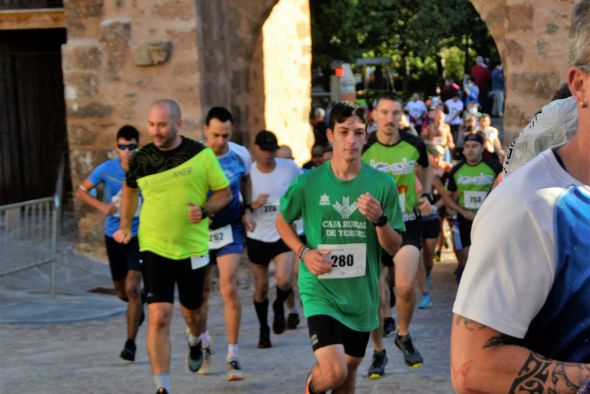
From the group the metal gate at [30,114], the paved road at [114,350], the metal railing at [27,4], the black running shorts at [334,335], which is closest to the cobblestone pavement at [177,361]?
the paved road at [114,350]

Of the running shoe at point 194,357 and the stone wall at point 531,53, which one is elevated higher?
the stone wall at point 531,53

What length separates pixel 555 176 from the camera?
217 centimetres

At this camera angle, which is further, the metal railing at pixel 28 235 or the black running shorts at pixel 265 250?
the metal railing at pixel 28 235

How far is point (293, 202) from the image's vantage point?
5973mm

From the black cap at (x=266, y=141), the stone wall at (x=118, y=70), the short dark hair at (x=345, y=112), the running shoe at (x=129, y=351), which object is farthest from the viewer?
the stone wall at (x=118, y=70)

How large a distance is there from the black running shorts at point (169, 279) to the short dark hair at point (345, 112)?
1425 mm

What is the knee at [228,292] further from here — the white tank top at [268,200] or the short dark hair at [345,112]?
the short dark hair at [345,112]

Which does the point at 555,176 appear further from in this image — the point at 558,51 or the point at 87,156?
the point at 87,156

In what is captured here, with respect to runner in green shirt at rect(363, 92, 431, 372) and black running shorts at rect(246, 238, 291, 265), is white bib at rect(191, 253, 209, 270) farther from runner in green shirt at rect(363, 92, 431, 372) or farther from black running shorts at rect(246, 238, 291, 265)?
black running shorts at rect(246, 238, 291, 265)

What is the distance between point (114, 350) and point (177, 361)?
65 centimetres

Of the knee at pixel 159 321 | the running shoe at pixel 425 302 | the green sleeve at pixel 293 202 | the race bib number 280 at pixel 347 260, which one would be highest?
the green sleeve at pixel 293 202

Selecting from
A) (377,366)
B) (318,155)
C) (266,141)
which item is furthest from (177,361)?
(318,155)

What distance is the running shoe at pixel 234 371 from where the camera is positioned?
766cm

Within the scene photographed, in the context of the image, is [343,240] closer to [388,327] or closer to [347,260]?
[347,260]
